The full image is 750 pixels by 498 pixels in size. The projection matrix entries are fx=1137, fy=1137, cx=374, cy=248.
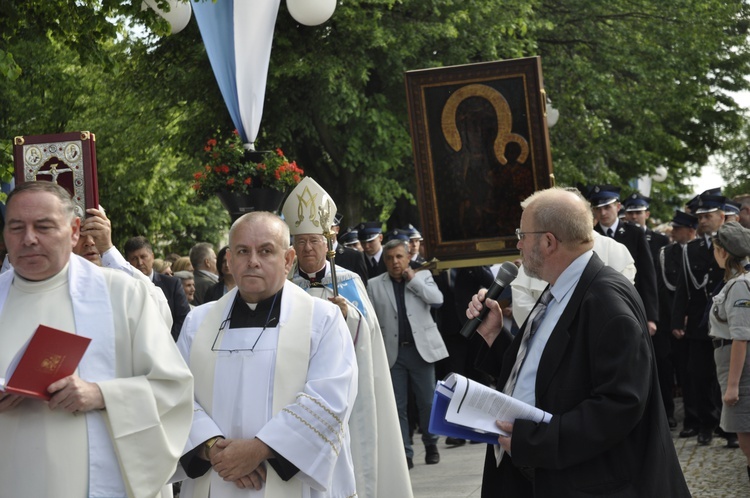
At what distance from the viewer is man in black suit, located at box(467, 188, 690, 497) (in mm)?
4160

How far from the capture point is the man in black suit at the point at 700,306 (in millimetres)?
11203

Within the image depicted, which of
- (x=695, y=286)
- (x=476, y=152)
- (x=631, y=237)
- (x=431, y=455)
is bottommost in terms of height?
(x=431, y=455)

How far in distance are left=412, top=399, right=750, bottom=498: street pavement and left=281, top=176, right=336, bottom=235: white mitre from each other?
2.79m

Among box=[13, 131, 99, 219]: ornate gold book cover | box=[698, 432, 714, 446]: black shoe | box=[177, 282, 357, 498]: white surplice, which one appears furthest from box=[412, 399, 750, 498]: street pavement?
box=[13, 131, 99, 219]: ornate gold book cover

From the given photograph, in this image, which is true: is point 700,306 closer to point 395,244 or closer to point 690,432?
point 690,432

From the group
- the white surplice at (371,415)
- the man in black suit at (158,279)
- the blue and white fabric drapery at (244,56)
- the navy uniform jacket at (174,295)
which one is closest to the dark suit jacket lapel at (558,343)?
the white surplice at (371,415)

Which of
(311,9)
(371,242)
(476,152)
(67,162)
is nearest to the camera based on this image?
(67,162)

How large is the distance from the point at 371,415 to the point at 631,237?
5317 millimetres

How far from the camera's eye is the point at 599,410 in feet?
13.6

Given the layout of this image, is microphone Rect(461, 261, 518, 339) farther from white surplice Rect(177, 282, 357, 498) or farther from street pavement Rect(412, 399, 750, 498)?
street pavement Rect(412, 399, 750, 498)

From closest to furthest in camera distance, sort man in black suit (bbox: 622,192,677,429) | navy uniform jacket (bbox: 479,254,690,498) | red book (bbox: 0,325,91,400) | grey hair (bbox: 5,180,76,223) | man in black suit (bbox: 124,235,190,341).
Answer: red book (bbox: 0,325,91,400) → navy uniform jacket (bbox: 479,254,690,498) → grey hair (bbox: 5,180,76,223) → man in black suit (bbox: 124,235,190,341) → man in black suit (bbox: 622,192,677,429)

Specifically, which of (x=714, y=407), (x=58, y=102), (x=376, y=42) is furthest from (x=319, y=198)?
(x=58, y=102)

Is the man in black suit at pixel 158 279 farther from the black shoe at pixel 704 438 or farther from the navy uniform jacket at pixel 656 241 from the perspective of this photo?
the navy uniform jacket at pixel 656 241

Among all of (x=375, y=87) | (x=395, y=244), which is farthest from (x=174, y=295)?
(x=375, y=87)
